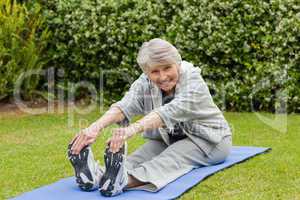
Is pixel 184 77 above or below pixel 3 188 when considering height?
above

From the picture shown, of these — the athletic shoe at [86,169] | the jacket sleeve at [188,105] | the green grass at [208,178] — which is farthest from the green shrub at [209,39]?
the athletic shoe at [86,169]

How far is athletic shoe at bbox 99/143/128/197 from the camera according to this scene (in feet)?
14.4

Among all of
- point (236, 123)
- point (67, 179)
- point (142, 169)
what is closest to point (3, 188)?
point (67, 179)

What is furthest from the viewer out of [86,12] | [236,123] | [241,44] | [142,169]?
[86,12]

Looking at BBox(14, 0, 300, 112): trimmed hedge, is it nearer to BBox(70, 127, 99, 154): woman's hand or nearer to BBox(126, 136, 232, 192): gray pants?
BBox(126, 136, 232, 192): gray pants

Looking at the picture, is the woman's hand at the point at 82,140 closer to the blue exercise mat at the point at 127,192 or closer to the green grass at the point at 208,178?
the blue exercise mat at the point at 127,192

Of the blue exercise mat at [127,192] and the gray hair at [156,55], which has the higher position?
the gray hair at [156,55]

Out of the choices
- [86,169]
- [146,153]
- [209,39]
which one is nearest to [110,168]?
[86,169]

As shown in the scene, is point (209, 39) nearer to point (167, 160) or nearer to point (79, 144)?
point (167, 160)

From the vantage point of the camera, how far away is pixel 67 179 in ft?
16.3

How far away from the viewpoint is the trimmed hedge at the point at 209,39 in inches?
306

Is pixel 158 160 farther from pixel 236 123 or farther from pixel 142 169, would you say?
pixel 236 123

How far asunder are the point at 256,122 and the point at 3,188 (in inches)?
135

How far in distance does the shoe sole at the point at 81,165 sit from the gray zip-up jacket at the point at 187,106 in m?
0.62
